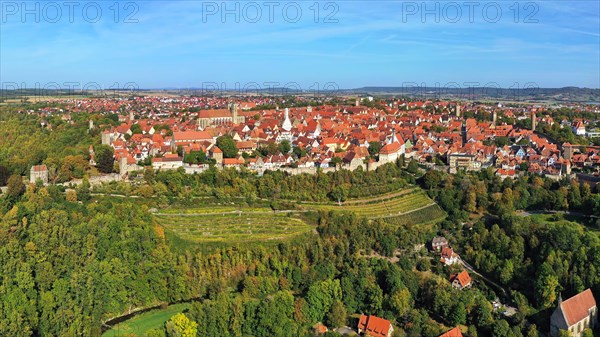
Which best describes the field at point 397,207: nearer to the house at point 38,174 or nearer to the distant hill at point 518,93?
the house at point 38,174

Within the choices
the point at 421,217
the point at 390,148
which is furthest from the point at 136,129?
the point at 421,217

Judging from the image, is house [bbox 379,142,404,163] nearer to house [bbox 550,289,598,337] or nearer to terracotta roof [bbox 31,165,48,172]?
house [bbox 550,289,598,337]

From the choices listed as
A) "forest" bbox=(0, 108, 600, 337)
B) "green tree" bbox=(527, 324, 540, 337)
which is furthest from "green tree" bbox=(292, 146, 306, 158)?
"green tree" bbox=(527, 324, 540, 337)

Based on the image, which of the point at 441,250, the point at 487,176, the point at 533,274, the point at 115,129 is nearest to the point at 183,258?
the point at 441,250

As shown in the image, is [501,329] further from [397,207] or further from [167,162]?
[167,162]

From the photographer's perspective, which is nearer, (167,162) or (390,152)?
(167,162)

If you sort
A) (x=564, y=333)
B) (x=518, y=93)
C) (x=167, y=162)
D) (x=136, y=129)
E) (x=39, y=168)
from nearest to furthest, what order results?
Answer: 1. (x=564, y=333)
2. (x=39, y=168)
3. (x=167, y=162)
4. (x=136, y=129)
5. (x=518, y=93)
